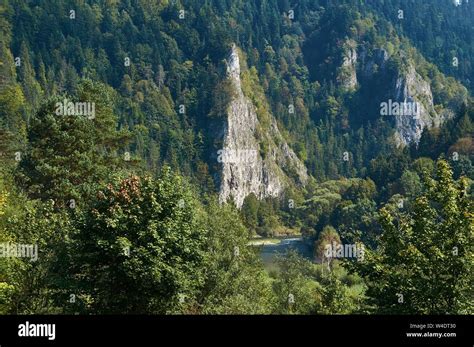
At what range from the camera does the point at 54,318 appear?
13406 mm

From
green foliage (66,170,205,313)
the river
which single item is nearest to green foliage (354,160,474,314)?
green foliage (66,170,205,313)

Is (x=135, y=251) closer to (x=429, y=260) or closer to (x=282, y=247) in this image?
(x=429, y=260)

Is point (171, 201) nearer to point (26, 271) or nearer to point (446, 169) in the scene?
point (26, 271)

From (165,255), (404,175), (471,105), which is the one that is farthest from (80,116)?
(471,105)

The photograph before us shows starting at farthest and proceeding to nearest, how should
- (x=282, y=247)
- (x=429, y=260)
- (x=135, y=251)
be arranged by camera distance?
(x=282, y=247)
(x=135, y=251)
(x=429, y=260)

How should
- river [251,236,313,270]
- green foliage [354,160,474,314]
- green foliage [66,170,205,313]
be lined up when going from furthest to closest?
river [251,236,313,270], green foliage [66,170,205,313], green foliage [354,160,474,314]

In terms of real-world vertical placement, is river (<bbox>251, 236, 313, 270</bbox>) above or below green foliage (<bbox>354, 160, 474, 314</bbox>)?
below

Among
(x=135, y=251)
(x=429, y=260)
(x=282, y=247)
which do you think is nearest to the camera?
(x=429, y=260)

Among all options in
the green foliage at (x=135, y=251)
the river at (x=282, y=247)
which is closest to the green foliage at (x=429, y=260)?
the green foliage at (x=135, y=251)

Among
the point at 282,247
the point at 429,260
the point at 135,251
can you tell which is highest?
the point at 135,251

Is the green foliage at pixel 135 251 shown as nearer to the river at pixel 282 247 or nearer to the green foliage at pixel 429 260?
the green foliage at pixel 429 260

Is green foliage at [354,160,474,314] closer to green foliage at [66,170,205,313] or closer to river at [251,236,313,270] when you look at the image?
green foliage at [66,170,205,313]

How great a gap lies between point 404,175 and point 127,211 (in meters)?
103

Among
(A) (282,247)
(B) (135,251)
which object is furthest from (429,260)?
(A) (282,247)
